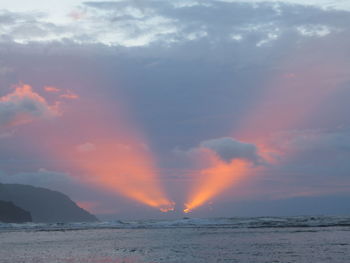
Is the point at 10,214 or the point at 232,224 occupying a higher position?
the point at 10,214

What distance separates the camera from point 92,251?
33.3 metres

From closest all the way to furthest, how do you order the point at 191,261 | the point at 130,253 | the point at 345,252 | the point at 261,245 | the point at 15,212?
the point at 191,261 < the point at 345,252 < the point at 130,253 < the point at 261,245 < the point at 15,212

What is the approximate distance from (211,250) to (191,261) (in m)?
5.95

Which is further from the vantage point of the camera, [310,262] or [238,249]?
[238,249]

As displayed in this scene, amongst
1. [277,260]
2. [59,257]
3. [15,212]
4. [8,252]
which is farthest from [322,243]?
[15,212]

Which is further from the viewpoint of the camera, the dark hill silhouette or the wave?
the dark hill silhouette

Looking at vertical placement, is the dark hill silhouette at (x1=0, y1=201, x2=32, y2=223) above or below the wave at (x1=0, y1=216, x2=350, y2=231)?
above

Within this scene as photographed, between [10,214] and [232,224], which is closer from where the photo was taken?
[232,224]

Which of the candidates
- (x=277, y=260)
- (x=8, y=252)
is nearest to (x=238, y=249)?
(x=277, y=260)

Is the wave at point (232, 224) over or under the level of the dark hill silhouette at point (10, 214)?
under

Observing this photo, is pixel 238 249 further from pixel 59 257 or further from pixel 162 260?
pixel 59 257

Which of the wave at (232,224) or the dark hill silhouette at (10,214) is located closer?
the wave at (232,224)

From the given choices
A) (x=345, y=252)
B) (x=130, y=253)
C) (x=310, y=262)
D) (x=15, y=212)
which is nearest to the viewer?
(x=310, y=262)

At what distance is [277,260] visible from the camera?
25.6 m
